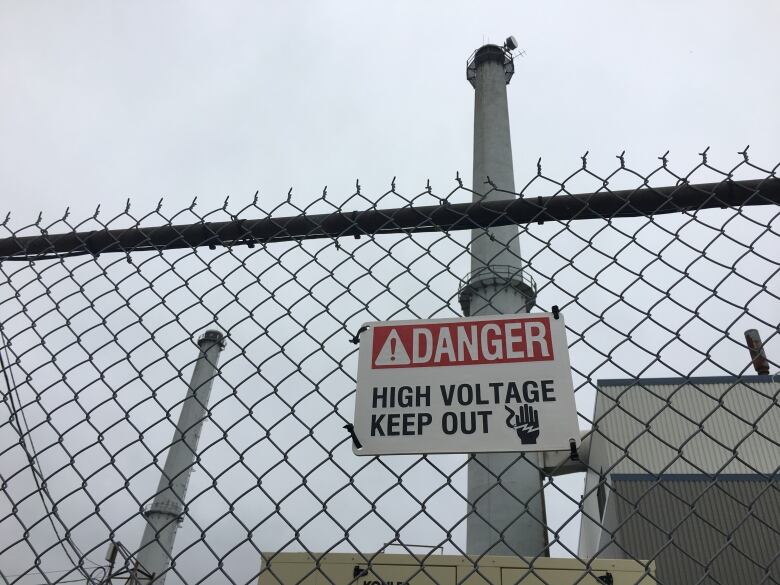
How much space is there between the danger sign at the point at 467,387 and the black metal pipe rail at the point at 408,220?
0.37m

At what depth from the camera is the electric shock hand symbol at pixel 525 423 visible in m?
1.38

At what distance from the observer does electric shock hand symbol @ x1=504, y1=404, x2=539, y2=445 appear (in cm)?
138

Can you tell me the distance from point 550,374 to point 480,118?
66.5ft

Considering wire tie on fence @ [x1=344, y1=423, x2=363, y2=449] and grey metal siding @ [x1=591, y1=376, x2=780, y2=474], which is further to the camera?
grey metal siding @ [x1=591, y1=376, x2=780, y2=474]

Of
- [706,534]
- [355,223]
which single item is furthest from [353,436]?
[706,534]

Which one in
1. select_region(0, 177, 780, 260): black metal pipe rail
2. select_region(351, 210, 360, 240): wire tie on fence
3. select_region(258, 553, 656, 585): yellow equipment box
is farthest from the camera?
select_region(258, 553, 656, 585): yellow equipment box

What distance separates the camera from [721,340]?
1.54 meters

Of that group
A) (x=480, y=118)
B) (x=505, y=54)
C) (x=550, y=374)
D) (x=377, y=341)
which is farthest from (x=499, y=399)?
(x=505, y=54)

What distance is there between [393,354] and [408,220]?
18.5 inches

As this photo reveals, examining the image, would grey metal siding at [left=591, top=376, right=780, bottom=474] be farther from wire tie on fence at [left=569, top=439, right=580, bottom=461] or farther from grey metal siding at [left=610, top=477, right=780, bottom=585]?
wire tie on fence at [left=569, top=439, right=580, bottom=461]

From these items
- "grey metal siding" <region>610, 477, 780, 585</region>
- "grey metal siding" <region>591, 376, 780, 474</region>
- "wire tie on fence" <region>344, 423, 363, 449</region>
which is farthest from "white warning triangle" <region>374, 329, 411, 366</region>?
"grey metal siding" <region>591, 376, 780, 474</region>

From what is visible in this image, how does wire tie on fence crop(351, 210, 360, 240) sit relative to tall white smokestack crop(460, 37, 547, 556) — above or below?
below

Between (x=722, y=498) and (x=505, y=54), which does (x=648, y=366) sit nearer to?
(x=722, y=498)

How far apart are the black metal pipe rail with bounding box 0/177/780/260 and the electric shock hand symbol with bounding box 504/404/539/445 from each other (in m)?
0.60
